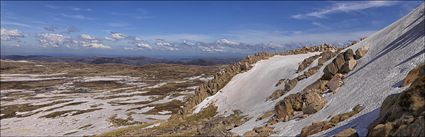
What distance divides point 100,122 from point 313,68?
6098 centimetres

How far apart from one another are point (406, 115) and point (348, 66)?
26.6 meters

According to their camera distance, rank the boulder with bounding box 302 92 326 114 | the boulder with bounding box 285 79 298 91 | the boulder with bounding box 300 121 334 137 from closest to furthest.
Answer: the boulder with bounding box 300 121 334 137, the boulder with bounding box 302 92 326 114, the boulder with bounding box 285 79 298 91

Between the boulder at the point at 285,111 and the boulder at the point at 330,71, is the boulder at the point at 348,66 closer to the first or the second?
the boulder at the point at 330,71

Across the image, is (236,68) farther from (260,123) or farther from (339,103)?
(339,103)

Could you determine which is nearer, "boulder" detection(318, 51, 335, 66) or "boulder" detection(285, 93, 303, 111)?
"boulder" detection(285, 93, 303, 111)

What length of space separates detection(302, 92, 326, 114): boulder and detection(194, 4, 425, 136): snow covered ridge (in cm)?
46

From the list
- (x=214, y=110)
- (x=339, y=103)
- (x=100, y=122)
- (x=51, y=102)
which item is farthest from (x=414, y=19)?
(x=51, y=102)

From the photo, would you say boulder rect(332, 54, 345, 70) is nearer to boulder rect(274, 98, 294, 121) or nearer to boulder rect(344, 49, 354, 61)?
boulder rect(344, 49, 354, 61)

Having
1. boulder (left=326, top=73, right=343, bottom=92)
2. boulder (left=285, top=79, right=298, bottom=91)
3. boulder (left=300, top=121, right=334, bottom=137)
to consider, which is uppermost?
boulder (left=326, top=73, right=343, bottom=92)

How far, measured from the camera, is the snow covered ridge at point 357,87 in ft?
86.9

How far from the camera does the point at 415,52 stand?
104 ft

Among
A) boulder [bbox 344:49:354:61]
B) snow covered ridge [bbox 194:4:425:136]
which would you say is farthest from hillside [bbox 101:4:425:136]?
boulder [bbox 344:49:354:61]

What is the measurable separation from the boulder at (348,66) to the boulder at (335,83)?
1596 millimetres

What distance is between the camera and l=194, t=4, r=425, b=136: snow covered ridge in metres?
26.5
